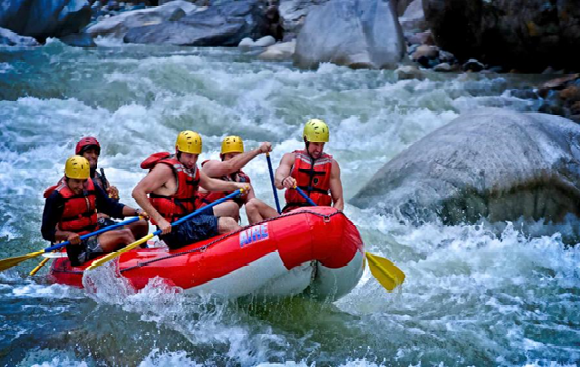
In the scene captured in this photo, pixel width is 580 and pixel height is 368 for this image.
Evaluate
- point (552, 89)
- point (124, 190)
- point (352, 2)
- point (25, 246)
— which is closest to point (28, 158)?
point (124, 190)

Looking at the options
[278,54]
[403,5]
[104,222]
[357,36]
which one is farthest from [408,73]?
[403,5]

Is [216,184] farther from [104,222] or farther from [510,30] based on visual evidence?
[510,30]

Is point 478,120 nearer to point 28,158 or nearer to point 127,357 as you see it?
point 127,357

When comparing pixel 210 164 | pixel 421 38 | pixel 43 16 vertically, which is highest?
pixel 43 16

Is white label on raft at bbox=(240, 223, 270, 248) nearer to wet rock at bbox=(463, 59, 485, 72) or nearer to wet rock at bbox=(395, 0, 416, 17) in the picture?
wet rock at bbox=(463, 59, 485, 72)

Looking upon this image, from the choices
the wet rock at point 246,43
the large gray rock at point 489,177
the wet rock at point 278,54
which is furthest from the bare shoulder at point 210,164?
the wet rock at point 246,43

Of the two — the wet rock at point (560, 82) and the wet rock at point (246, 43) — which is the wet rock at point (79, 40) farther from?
the wet rock at point (560, 82)

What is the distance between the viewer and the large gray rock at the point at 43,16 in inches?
749

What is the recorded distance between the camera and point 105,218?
5.95m

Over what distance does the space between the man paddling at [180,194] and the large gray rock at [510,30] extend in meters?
9.44

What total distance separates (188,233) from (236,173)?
1.00 meters

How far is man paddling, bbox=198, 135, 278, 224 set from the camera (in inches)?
216

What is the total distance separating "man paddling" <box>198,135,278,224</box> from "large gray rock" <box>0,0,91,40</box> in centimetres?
1503

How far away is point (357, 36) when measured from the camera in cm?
1440
